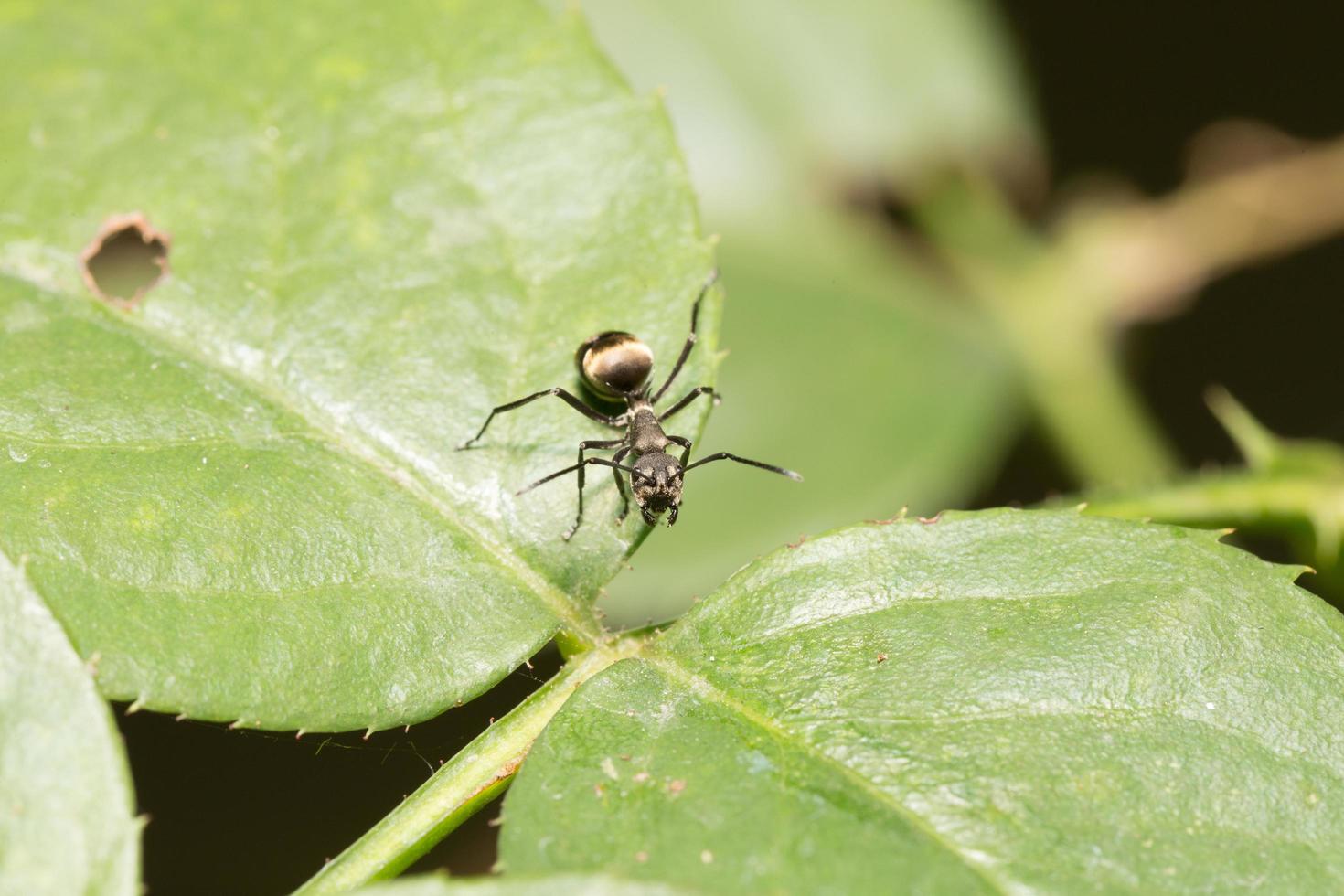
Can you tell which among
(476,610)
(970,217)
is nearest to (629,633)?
(476,610)

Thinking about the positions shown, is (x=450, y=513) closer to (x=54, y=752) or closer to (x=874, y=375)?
(x=54, y=752)

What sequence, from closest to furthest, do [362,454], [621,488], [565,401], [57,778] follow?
[57,778] < [362,454] < [621,488] < [565,401]

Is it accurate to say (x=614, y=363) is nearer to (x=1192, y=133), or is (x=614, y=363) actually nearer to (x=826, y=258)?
(x=826, y=258)

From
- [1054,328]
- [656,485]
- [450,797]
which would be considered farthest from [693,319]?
[1054,328]

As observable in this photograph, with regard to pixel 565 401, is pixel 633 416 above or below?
above

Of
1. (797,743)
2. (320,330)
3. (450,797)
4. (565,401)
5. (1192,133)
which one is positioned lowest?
(450,797)

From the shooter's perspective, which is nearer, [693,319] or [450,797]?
[450,797]
